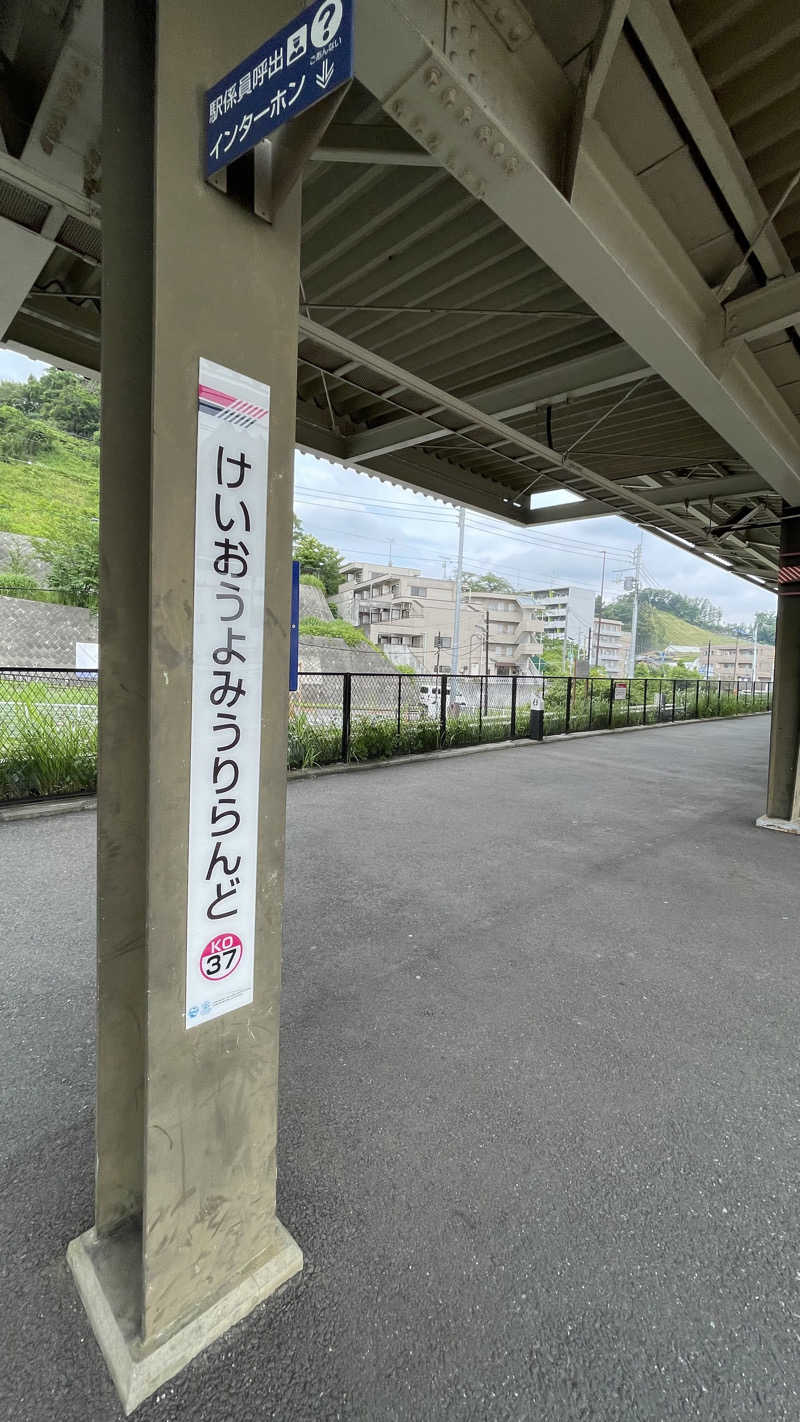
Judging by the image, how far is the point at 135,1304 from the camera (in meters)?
1.35

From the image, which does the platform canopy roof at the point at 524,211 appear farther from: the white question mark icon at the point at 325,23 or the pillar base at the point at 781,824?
the pillar base at the point at 781,824

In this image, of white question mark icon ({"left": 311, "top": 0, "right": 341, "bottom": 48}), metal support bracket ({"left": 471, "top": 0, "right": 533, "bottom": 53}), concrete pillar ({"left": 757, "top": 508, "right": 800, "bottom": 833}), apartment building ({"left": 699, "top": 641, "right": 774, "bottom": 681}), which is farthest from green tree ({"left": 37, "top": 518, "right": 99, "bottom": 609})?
apartment building ({"left": 699, "top": 641, "right": 774, "bottom": 681})

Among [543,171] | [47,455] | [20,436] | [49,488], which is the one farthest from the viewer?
[47,455]

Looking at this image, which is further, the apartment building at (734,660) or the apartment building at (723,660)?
the apartment building at (734,660)

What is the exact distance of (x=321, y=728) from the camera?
26.9 ft

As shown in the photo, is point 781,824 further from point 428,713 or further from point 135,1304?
point 135,1304

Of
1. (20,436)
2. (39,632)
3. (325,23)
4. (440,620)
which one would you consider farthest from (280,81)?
(440,620)

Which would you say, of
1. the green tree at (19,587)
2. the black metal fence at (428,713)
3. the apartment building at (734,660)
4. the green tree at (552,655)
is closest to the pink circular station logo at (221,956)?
the black metal fence at (428,713)

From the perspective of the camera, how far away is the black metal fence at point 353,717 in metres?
5.66

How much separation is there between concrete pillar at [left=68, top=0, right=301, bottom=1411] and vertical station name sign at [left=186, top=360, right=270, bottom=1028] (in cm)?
3

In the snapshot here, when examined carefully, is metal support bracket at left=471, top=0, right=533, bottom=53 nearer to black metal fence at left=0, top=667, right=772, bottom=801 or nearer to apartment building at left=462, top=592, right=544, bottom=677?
black metal fence at left=0, top=667, right=772, bottom=801

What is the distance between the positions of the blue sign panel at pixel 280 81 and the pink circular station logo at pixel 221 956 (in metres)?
1.59

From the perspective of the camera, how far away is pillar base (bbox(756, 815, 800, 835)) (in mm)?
5949

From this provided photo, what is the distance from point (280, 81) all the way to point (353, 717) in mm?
8063
